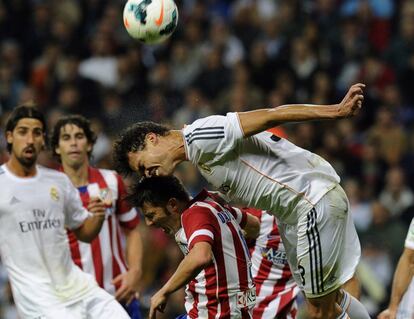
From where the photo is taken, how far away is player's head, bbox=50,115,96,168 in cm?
887

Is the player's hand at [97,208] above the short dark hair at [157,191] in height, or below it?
below

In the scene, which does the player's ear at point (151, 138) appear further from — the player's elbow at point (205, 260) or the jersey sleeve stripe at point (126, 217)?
the jersey sleeve stripe at point (126, 217)

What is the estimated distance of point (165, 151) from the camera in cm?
663

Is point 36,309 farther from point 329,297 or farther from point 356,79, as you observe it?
point 356,79

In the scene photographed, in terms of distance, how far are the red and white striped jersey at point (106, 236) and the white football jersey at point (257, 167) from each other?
86.2 inches

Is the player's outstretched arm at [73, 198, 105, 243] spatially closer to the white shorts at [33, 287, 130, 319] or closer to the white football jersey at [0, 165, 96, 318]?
the white football jersey at [0, 165, 96, 318]

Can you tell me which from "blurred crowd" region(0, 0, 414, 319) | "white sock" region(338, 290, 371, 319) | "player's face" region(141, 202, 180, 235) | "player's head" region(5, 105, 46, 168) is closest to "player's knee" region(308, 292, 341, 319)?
"white sock" region(338, 290, 371, 319)

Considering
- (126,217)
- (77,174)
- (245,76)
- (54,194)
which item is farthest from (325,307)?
(245,76)

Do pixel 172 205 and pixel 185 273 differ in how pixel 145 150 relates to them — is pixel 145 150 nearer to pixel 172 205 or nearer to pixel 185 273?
pixel 172 205

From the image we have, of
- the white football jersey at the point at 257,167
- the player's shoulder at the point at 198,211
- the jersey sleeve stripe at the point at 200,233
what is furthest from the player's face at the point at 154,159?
the jersey sleeve stripe at the point at 200,233

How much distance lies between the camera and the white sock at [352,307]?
24.3 feet

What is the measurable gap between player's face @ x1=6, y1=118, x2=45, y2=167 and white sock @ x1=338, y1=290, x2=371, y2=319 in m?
2.44

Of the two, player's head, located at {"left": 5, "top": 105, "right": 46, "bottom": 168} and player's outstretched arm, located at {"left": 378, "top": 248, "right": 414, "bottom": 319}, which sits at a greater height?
player's head, located at {"left": 5, "top": 105, "right": 46, "bottom": 168}

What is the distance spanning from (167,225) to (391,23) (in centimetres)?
862
